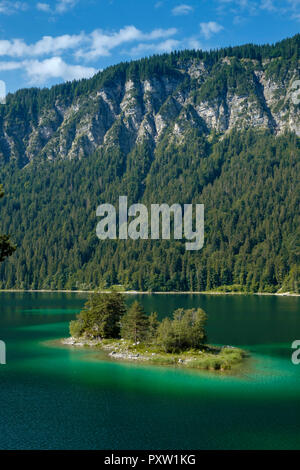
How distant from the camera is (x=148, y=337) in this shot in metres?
87.1

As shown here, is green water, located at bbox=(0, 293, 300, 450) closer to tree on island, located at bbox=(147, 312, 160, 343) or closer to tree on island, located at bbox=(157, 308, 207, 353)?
tree on island, located at bbox=(157, 308, 207, 353)

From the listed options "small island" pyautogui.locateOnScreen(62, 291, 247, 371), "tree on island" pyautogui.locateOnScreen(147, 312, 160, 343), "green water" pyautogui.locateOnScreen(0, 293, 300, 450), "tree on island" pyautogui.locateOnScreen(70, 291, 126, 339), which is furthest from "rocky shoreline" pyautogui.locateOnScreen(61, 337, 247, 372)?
"tree on island" pyautogui.locateOnScreen(70, 291, 126, 339)

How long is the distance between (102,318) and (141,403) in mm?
42468

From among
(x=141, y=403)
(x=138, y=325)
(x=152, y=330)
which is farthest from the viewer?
(x=138, y=325)

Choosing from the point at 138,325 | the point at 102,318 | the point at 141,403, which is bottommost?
the point at 141,403

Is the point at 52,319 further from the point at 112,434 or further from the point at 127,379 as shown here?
the point at 112,434

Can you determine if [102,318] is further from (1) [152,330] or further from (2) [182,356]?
(2) [182,356]

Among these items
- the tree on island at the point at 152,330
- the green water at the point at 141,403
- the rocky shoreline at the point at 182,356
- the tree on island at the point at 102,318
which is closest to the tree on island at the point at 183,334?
the rocky shoreline at the point at 182,356

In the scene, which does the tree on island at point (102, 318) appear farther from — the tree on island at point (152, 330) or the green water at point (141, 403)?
the tree on island at point (152, 330)

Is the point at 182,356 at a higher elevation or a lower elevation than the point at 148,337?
lower

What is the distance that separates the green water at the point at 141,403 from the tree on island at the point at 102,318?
31.1ft

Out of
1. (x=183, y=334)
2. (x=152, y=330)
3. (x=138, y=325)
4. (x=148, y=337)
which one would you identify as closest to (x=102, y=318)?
(x=138, y=325)

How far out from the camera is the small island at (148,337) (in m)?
75.2
